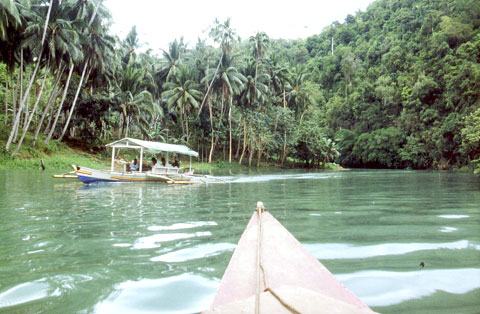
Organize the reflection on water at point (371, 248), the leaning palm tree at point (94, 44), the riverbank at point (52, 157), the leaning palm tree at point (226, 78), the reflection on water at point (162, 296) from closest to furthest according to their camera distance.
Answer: the reflection on water at point (162, 296) < the reflection on water at point (371, 248) < the riverbank at point (52, 157) < the leaning palm tree at point (94, 44) < the leaning palm tree at point (226, 78)

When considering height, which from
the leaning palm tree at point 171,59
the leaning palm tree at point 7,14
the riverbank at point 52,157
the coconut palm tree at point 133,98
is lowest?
the riverbank at point 52,157

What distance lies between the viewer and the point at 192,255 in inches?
142

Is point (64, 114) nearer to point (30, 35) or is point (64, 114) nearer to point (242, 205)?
point (30, 35)

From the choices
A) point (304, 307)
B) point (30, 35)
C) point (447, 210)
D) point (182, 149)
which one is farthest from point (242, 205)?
point (30, 35)

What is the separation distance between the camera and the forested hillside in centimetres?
2394

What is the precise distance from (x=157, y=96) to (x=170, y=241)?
39.5 metres

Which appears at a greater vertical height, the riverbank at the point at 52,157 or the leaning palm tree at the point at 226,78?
the leaning palm tree at the point at 226,78

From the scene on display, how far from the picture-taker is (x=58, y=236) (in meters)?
4.45

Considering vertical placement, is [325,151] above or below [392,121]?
below

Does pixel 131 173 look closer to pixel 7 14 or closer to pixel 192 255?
pixel 7 14

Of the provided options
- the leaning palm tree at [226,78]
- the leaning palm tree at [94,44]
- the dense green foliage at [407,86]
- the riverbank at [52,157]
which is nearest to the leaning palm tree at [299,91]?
the leaning palm tree at [226,78]

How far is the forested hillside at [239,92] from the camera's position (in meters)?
23.9

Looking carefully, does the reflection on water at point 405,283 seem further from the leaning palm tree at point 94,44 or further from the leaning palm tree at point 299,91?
the leaning palm tree at point 299,91

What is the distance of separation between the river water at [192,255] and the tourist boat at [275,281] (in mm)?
450
